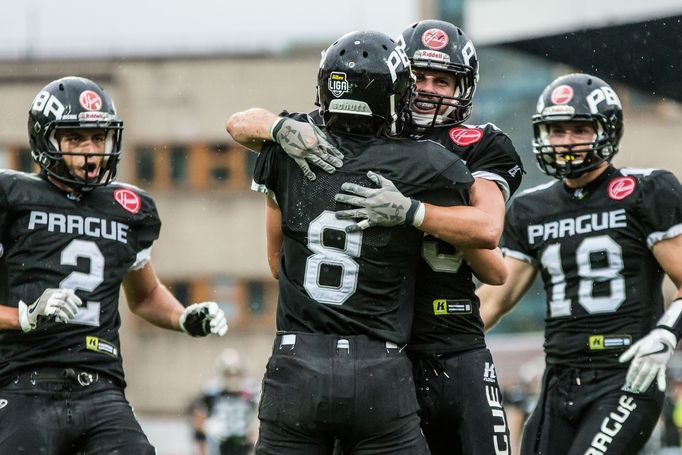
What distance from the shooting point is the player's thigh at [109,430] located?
228 inches

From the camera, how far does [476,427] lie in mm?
5664

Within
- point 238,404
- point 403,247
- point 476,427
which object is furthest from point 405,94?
point 238,404

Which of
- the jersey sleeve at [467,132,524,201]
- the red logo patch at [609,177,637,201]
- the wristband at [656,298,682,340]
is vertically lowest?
the wristband at [656,298,682,340]

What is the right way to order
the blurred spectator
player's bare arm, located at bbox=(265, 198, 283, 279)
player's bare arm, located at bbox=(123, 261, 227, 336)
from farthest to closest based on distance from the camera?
the blurred spectator → player's bare arm, located at bbox=(123, 261, 227, 336) → player's bare arm, located at bbox=(265, 198, 283, 279)

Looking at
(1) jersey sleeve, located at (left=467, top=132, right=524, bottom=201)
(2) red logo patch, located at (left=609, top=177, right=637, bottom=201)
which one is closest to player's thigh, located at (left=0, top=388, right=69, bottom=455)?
(1) jersey sleeve, located at (left=467, top=132, right=524, bottom=201)

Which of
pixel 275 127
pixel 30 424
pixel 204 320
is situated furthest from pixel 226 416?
pixel 275 127

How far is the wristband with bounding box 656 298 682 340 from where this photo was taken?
6230 mm

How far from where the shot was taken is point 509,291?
22.5ft

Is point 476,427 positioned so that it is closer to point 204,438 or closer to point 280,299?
point 280,299

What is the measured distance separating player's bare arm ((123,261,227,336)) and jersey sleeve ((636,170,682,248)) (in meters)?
2.23

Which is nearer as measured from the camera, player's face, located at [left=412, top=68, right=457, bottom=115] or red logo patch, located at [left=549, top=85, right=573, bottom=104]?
player's face, located at [left=412, top=68, right=457, bottom=115]

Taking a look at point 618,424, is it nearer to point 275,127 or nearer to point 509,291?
point 509,291

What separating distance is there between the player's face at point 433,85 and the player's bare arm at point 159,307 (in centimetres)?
150

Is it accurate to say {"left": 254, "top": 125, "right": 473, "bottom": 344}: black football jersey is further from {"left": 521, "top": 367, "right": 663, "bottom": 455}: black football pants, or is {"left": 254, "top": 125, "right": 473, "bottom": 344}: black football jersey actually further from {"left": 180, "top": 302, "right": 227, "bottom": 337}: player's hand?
{"left": 521, "top": 367, "right": 663, "bottom": 455}: black football pants
